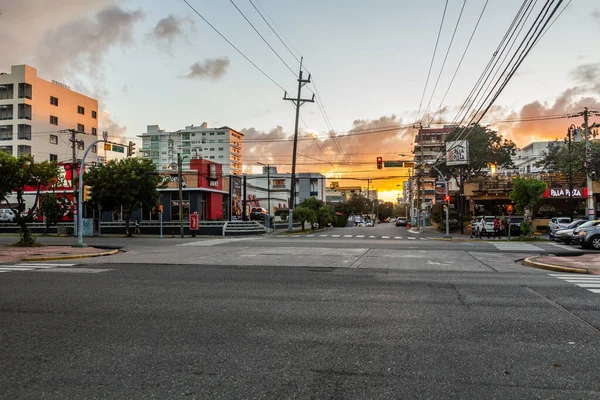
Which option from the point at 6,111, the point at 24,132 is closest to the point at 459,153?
the point at 24,132

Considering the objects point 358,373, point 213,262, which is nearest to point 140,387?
point 358,373

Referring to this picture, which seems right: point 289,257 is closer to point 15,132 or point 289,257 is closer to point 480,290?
point 480,290

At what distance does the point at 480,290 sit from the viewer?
1052cm

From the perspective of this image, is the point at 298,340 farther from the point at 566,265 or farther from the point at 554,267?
the point at 566,265

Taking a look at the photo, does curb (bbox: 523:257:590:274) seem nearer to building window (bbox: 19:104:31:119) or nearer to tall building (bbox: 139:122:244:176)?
building window (bbox: 19:104:31:119)

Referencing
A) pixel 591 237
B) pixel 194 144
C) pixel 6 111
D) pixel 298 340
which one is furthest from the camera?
pixel 194 144

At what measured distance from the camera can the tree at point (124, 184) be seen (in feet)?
136

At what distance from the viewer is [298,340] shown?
6160mm

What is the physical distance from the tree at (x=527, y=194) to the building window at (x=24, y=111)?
70076 millimetres

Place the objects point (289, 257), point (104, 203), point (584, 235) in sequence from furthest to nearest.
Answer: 1. point (104, 203)
2. point (584, 235)
3. point (289, 257)

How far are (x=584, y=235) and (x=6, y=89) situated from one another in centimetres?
7904

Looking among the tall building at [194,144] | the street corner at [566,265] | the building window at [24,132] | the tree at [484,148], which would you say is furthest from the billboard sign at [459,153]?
the tall building at [194,144]

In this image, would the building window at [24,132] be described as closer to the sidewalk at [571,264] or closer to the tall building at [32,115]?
the tall building at [32,115]

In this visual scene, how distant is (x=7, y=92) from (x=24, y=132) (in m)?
6.99
